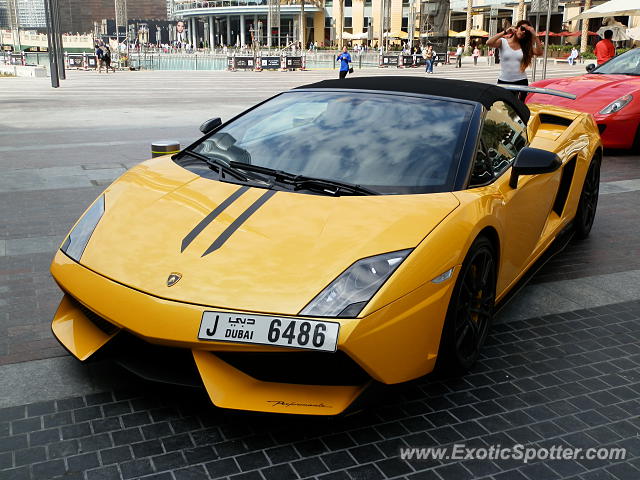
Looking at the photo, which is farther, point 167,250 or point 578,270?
point 578,270

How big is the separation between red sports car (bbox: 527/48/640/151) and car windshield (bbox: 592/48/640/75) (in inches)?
10.1

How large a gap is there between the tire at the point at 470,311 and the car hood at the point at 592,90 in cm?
698

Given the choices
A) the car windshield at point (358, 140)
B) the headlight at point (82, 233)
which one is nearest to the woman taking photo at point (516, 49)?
the car windshield at point (358, 140)

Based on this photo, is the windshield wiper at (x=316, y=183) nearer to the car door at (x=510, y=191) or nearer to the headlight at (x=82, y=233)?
the car door at (x=510, y=191)

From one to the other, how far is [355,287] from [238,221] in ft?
2.35

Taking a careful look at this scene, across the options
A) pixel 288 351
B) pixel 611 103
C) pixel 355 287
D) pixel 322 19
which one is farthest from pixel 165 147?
pixel 322 19

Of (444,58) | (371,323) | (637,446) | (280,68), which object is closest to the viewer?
(371,323)

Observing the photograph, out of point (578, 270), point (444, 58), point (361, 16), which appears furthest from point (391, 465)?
point (361, 16)

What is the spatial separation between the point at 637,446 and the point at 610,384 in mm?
557

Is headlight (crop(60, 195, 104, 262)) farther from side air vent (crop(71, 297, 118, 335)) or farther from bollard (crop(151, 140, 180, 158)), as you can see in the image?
bollard (crop(151, 140, 180, 158))

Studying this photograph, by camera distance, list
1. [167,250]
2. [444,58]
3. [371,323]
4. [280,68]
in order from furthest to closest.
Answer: [444,58] < [280,68] < [167,250] < [371,323]

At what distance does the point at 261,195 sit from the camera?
3.38 m

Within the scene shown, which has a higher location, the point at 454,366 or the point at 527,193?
the point at 527,193

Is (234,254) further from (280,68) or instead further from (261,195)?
(280,68)
